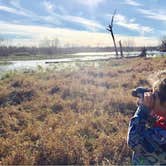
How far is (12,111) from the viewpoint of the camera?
32.7 ft

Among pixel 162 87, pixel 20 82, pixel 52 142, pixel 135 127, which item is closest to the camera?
pixel 162 87

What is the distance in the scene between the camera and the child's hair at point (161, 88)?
2096 millimetres

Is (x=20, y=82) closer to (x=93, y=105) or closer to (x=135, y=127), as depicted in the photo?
(x=93, y=105)

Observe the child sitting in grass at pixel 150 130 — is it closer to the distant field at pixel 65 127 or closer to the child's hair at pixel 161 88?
the child's hair at pixel 161 88

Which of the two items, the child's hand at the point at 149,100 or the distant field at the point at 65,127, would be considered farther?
the distant field at the point at 65,127

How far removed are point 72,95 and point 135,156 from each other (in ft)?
32.7

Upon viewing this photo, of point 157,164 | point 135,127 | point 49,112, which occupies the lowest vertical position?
point 49,112

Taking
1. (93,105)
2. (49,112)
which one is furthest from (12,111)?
(93,105)

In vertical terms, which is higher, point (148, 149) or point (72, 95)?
point (148, 149)

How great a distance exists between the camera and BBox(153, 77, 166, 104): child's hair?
2096 millimetres

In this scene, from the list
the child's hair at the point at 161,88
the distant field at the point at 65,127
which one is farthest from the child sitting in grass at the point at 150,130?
the distant field at the point at 65,127

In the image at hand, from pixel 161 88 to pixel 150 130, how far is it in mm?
345

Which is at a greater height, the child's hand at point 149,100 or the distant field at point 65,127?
the child's hand at point 149,100

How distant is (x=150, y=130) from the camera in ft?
7.63
